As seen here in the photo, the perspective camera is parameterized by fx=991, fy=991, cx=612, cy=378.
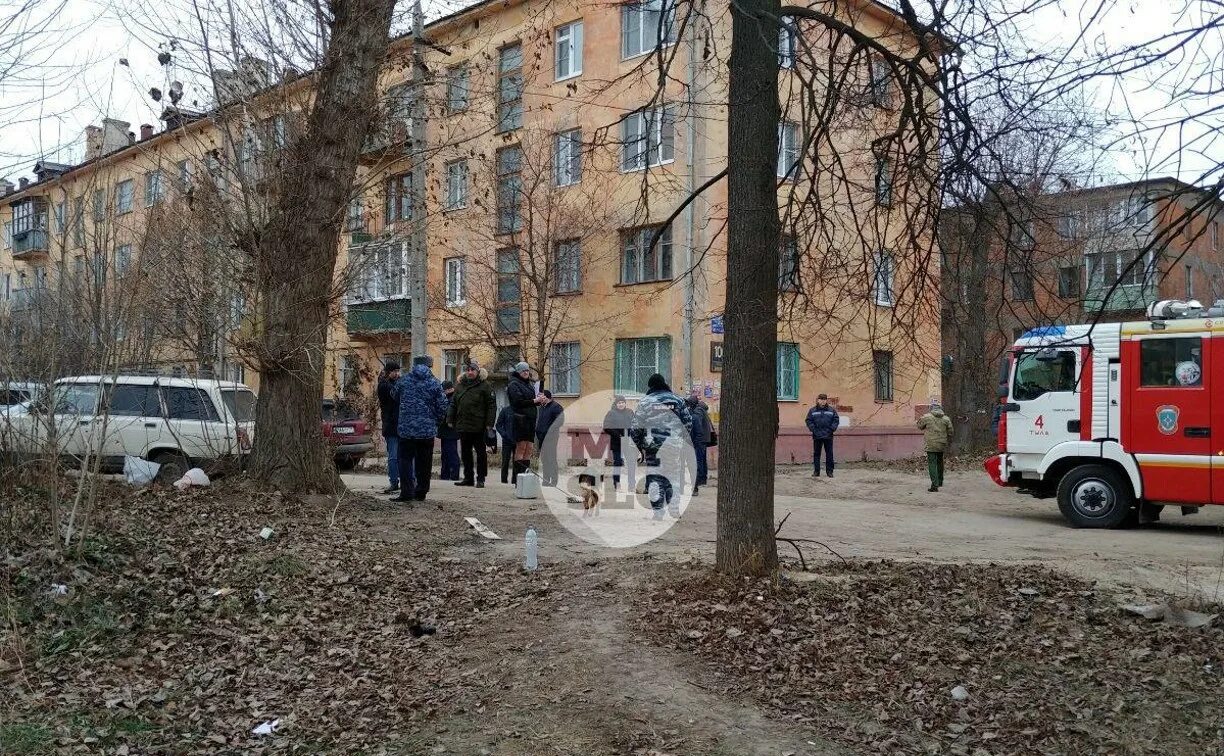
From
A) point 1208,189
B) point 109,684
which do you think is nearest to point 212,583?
point 109,684

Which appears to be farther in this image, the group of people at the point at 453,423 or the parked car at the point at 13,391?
the group of people at the point at 453,423

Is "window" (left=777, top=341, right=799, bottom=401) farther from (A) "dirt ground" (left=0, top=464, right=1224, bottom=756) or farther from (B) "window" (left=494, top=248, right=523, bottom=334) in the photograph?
(A) "dirt ground" (left=0, top=464, right=1224, bottom=756)

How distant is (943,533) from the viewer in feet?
40.5

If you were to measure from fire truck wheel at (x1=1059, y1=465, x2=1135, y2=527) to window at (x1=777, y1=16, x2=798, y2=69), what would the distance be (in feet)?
27.4

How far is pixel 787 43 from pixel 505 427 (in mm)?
9330

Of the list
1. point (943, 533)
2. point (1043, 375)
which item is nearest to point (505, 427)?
point (943, 533)

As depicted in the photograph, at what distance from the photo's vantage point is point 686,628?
6.30 m

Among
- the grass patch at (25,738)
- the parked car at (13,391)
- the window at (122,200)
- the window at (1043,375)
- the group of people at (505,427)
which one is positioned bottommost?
the grass patch at (25,738)

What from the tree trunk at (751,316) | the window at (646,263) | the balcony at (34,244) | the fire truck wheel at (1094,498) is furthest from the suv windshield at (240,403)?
the window at (646,263)

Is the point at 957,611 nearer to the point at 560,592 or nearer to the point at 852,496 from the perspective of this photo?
the point at 560,592

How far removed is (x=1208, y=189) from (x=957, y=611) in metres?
3.06

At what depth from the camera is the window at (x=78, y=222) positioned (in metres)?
9.06

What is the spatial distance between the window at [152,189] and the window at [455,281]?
12.7m

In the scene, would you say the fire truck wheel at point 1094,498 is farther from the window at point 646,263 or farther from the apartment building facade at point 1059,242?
the window at point 646,263
